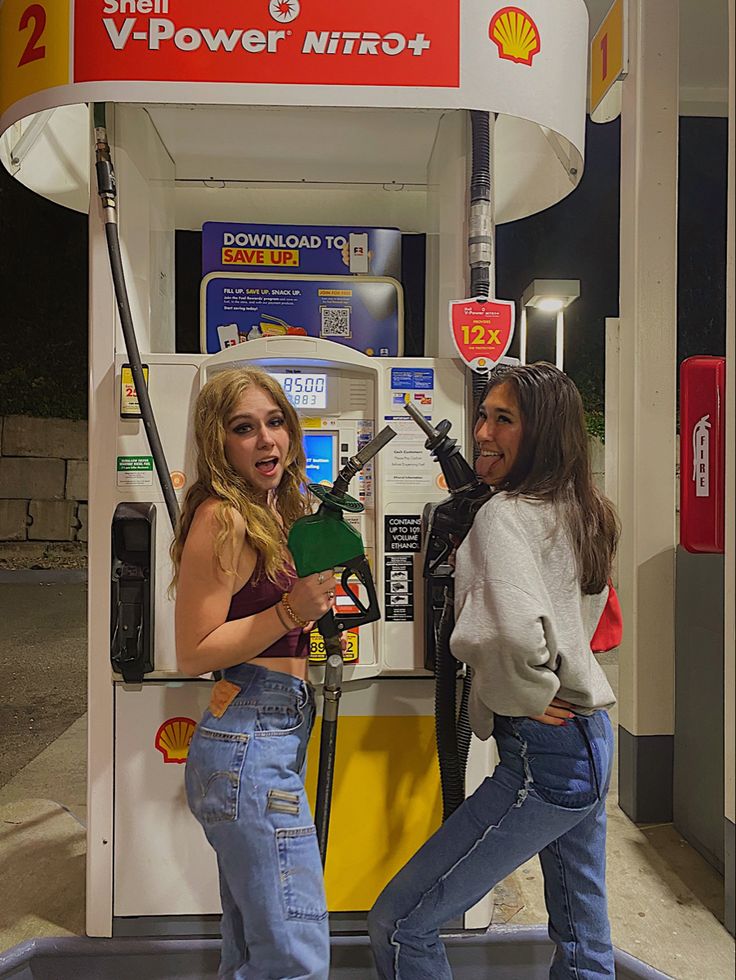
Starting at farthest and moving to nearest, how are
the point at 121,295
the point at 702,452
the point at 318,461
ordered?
the point at 702,452 < the point at 318,461 < the point at 121,295

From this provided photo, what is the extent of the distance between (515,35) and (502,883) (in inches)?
107

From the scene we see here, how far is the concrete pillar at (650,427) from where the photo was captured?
3732 millimetres

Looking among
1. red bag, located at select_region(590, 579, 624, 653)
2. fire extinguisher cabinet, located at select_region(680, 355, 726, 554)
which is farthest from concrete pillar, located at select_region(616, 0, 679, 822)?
red bag, located at select_region(590, 579, 624, 653)

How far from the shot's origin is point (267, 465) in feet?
6.19

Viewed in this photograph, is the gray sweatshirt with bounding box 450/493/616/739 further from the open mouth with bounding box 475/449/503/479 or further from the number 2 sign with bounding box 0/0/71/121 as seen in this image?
the number 2 sign with bounding box 0/0/71/121

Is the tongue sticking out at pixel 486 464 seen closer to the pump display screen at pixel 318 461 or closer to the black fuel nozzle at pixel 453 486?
the black fuel nozzle at pixel 453 486

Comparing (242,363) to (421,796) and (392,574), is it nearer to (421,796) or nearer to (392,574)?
(392,574)

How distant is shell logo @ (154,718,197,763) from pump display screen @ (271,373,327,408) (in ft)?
3.19

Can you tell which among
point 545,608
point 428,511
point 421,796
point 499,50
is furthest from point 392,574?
point 499,50

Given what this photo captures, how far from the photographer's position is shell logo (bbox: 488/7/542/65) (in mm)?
2314

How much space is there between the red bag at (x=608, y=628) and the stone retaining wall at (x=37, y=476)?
11829 mm

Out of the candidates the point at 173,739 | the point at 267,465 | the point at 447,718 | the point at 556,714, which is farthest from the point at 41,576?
the point at 556,714

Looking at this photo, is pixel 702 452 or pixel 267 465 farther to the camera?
pixel 702 452

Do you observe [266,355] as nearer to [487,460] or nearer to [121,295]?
[121,295]
